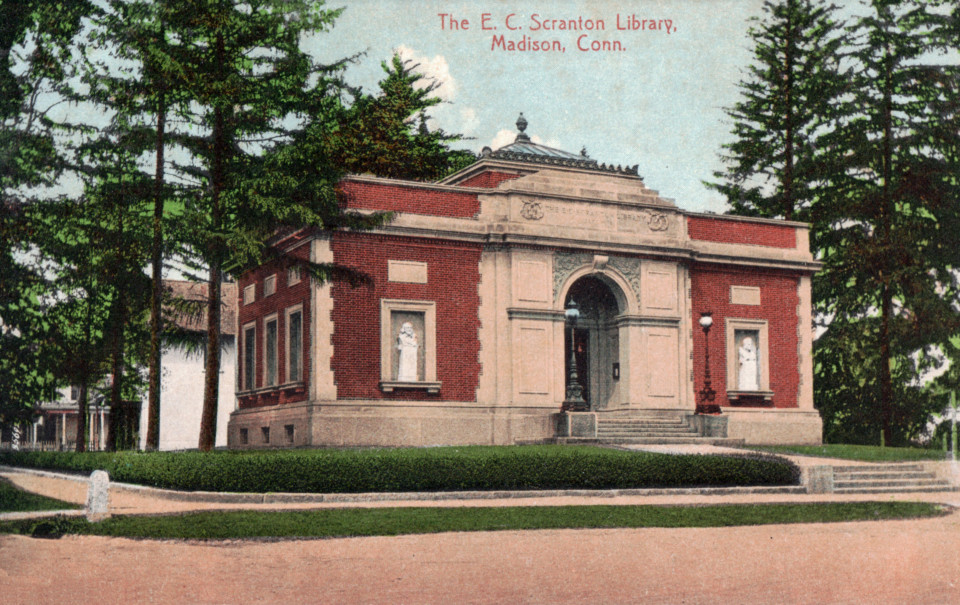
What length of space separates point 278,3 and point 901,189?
2457 cm

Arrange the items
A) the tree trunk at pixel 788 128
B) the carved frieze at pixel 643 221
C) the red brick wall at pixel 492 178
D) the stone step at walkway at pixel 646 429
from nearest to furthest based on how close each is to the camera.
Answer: the stone step at walkway at pixel 646 429 → the carved frieze at pixel 643 221 → the red brick wall at pixel 492 178 → the tree trunk at pixel 788 128

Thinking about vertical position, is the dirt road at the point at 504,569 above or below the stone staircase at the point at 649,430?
below

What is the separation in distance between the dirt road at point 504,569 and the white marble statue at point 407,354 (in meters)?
15.1

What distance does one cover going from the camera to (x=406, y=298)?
2889 cm

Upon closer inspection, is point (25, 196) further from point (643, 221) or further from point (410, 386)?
point (643, 221)

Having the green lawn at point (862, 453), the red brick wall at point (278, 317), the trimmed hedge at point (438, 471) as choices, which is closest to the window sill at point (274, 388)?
the red brick wall at point (278, 317)

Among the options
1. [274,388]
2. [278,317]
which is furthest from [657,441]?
[278,317]

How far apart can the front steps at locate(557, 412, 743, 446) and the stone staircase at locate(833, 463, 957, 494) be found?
16.9 ft

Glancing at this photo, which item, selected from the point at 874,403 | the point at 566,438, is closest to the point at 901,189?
the point at 874,403

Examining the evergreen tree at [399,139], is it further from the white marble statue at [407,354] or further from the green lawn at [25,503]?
the green lawn at [25,503]

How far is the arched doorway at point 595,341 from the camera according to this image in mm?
31844

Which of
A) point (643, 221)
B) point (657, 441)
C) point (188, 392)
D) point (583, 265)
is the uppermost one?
point (643, 221)

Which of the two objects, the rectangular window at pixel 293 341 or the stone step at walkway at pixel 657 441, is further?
the rectangular window at pixel 293 341

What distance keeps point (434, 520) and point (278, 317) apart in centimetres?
1705
